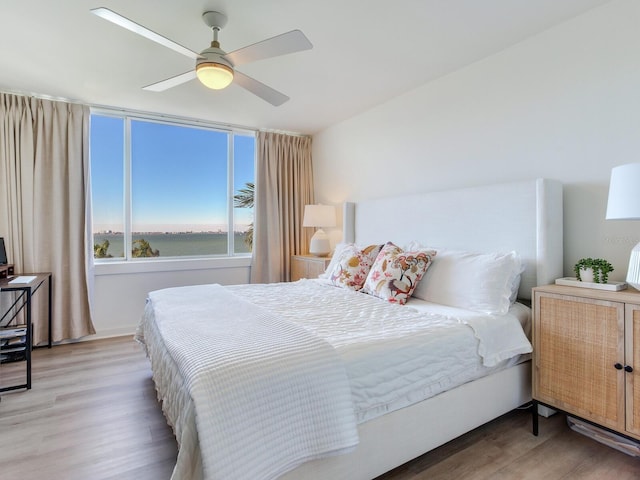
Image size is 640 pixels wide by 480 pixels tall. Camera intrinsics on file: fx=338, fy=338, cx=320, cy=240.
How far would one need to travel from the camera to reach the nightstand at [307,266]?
387cm

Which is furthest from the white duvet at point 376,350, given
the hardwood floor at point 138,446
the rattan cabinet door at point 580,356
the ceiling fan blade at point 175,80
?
the ceiling fan blade at point 175,80

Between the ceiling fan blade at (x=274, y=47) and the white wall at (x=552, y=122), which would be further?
the white wall at (x=552, y=122)

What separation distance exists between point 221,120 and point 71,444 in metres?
3.47

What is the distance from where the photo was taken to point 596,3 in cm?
202

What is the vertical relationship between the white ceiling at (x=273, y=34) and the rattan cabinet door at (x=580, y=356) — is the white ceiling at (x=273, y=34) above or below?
above

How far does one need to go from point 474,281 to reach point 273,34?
2.14 m

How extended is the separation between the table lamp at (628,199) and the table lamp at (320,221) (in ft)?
9.12

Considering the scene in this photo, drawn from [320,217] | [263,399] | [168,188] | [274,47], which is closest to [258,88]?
[274,47]

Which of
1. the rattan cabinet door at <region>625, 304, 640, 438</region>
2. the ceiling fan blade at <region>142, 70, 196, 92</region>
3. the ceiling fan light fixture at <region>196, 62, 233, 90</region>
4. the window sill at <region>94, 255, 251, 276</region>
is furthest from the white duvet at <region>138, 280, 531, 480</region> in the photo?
the window sill at <region>94, 255, 251, 276</region>

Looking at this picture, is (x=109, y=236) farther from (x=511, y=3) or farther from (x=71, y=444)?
(x=511, y=3)

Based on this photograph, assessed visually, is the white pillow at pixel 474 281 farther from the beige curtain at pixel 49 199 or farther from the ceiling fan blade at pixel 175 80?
the beige curtain at pixel 49 199

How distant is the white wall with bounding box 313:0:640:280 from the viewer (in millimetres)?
1989

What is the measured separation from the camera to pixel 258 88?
2412mm

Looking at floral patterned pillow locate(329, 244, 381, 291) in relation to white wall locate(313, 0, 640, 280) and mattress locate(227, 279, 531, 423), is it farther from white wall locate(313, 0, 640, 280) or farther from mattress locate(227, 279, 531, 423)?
white wall locate(313, 0, 640, 280)
